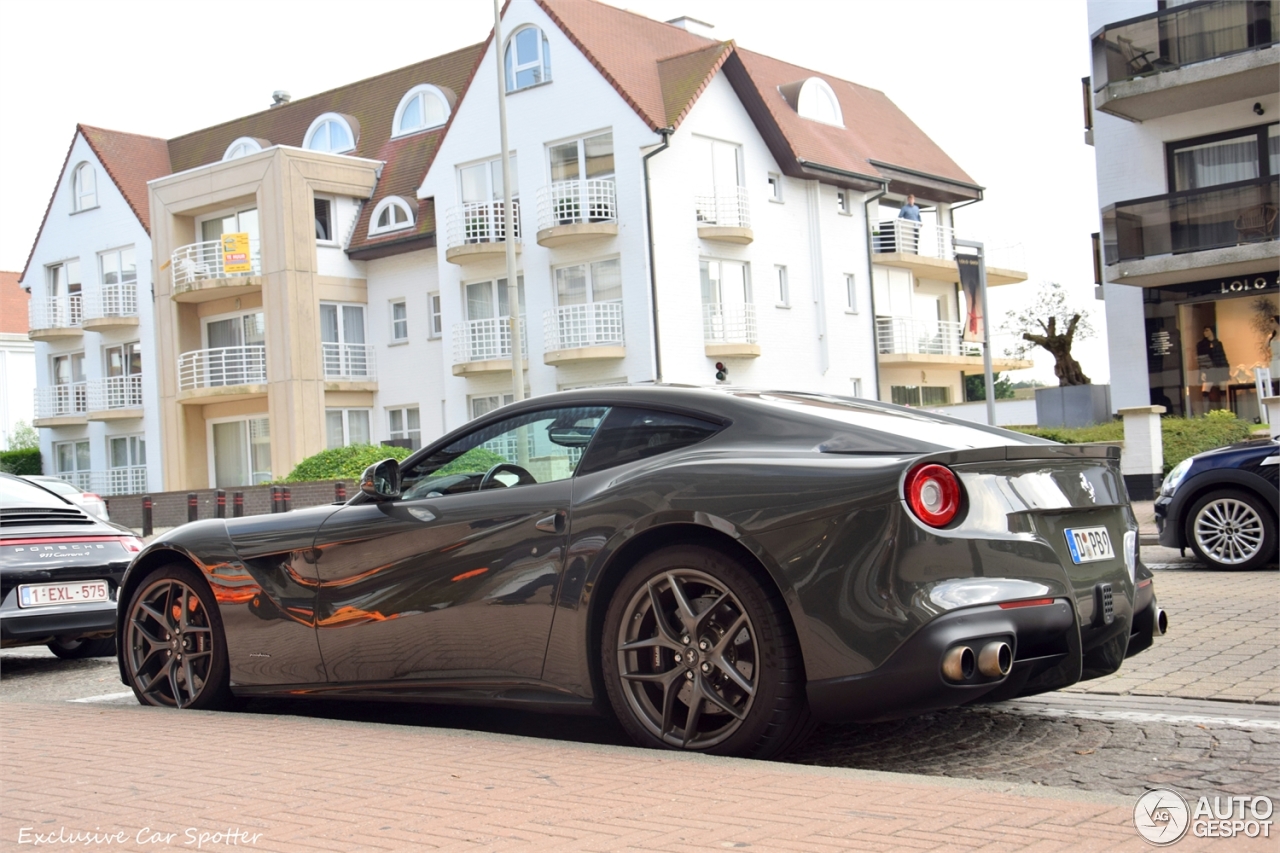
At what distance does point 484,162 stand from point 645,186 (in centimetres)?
521

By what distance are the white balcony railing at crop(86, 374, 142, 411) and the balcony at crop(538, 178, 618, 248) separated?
17156 millimetres

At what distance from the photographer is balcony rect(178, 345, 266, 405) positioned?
126 feet

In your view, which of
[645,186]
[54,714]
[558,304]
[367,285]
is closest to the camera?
[54,714]

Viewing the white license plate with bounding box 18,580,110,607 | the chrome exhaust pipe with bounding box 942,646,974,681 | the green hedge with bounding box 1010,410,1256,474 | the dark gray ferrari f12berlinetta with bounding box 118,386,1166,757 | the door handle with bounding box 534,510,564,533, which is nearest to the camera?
the chrome exhaust pipe with bounding box 942,646,974,681

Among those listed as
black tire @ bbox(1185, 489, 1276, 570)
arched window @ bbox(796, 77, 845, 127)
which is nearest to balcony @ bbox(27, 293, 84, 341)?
arched window @ bbox(796, 77, 845, 127)

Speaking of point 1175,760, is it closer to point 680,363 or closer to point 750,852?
point 750,852

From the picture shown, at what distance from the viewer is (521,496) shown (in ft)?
17.5

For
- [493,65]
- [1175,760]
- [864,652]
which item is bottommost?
[1175,760]

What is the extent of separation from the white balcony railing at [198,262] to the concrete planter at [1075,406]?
22382mm

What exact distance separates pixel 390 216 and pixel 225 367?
6.51 m

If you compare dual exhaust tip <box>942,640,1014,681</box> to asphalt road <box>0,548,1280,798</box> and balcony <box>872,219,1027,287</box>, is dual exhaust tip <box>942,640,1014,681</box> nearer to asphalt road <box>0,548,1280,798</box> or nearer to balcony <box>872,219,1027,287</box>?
asphalt road <box>0,548,1280,798</box>

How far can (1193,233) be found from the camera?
25.8 meters

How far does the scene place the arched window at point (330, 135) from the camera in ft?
136

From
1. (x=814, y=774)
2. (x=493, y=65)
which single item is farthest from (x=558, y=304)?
(x=814, y=774)
